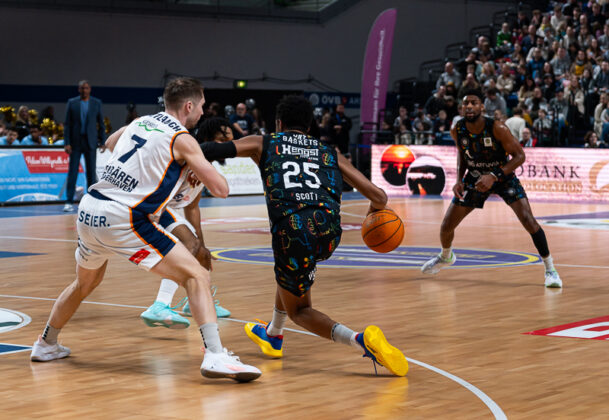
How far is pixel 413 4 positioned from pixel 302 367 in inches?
1153

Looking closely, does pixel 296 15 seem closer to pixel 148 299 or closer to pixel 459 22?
pixel 459 22

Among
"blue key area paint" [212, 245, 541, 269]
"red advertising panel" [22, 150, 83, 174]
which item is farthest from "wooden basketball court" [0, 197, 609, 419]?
"red advertising panel" [22, 150, 83, 174]

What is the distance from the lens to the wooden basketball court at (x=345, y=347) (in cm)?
485

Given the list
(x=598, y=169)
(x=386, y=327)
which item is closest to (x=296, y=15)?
(x=598, y=169)

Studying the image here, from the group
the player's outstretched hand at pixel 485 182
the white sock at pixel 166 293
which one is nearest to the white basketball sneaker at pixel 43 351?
the white sock at pixel 166 293

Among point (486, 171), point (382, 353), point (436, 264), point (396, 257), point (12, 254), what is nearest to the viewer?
point (382, 353)

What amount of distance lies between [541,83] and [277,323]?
2009cm

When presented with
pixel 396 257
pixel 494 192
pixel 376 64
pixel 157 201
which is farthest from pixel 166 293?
pixel 376 64

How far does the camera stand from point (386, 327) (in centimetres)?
704

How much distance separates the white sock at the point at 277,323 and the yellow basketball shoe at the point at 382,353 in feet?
2.35

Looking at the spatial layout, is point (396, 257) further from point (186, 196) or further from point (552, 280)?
point (186, 196)

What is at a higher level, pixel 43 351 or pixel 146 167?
pixel 146 167

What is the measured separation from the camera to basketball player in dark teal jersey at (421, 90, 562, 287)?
9250mm

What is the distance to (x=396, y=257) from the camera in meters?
11.5
